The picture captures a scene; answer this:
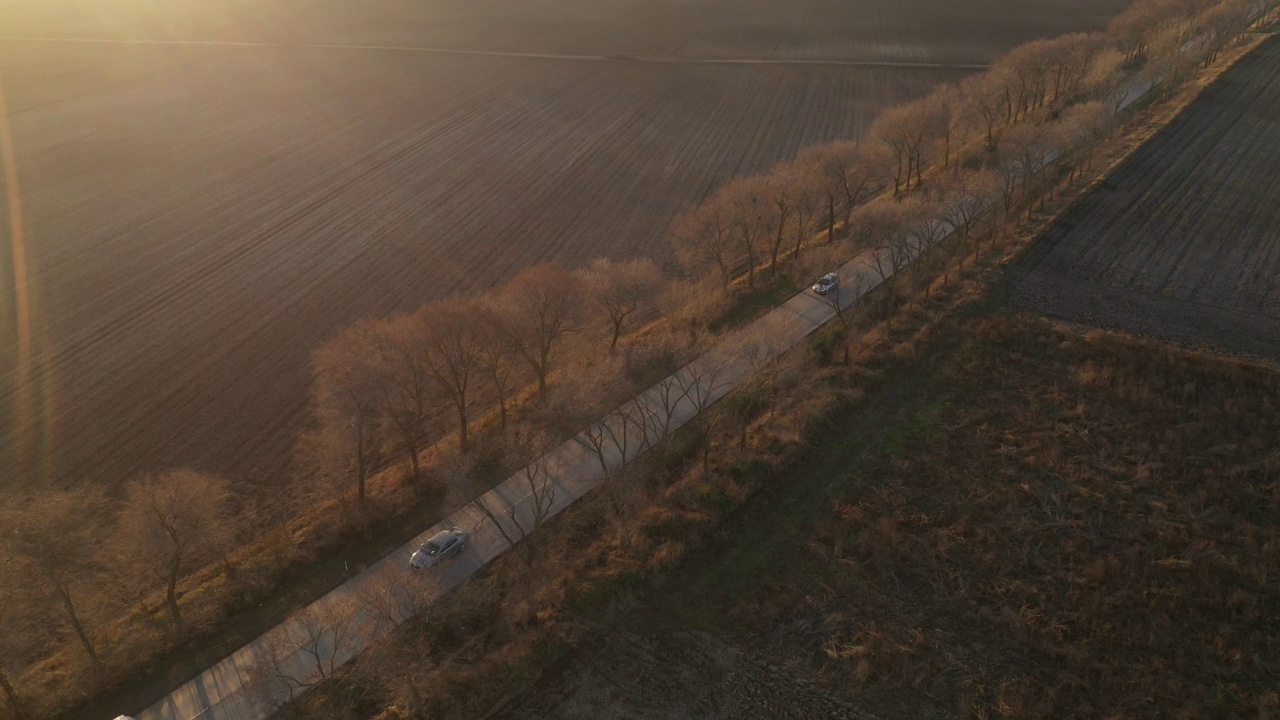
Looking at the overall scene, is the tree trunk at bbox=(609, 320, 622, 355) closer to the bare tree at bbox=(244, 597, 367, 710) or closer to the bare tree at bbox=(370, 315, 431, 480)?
the bare tree at bbox=(370, 315, 431, 480)

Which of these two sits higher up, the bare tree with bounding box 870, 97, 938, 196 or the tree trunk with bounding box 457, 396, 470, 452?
the bare tree with bounding box 870, 97, 938, 196

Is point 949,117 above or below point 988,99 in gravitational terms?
above

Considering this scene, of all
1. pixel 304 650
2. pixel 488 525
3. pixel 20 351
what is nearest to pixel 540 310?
pixel 488 525

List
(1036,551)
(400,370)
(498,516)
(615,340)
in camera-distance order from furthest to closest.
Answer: (615,340), (400,370), (498,516), (1036,551)

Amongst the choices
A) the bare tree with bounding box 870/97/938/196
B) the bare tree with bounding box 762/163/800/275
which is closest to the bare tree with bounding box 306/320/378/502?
the bare tree with bounding box 762/163/800/275

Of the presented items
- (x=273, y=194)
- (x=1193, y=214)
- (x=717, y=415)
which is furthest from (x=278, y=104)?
(x=1193, y=214)

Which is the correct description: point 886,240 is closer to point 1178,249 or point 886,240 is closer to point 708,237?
point 708,237

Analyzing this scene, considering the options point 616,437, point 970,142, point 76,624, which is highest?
point 76,624
